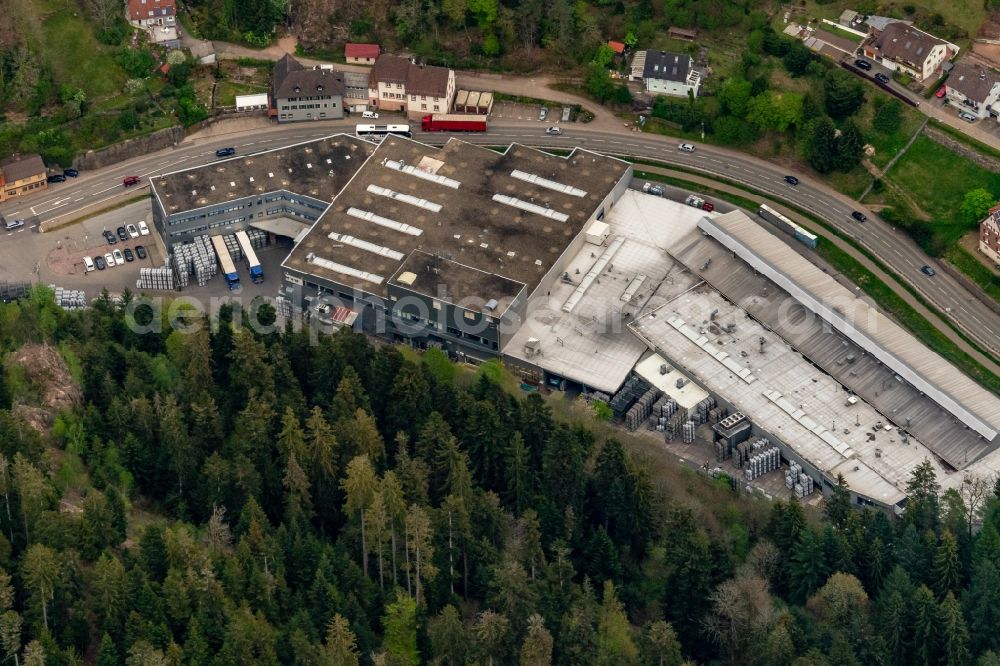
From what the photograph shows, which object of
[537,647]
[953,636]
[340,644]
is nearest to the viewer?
[340,644]

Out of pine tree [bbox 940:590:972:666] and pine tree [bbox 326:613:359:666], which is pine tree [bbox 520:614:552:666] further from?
pine tree [bbox 940:590:972:666]

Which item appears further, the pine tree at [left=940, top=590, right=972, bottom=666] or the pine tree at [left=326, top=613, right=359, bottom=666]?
the pine tree at [left=940, top=590, right=972, bottom=666]

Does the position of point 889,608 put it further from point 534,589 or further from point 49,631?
point 49,631

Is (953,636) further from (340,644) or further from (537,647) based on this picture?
(340,644)

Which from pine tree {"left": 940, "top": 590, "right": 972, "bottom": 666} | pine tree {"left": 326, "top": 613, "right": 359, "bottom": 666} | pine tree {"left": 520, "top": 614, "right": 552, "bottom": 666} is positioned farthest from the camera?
pine tree {"left": 940, "top": 590, "right": 972, "bottom": 666}

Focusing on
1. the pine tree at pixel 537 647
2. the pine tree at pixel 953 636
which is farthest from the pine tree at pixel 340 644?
the pine tree at pixel 953 636

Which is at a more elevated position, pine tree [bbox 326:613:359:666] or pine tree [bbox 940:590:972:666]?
pine tree [bbox 940:590:972:666]

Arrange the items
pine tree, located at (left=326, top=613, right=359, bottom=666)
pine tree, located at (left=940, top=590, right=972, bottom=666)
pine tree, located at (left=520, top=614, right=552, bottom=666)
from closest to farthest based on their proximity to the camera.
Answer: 1. pine tree, located at (left=326, top=613, right=359, bottom=666)
2. pine tree, located at (left=520, top=614, right=552, bottom=666)
3. pine tree, located at (left=940, top=590, right=972, bottom=666)

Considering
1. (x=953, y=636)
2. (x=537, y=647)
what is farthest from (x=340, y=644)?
(x=953, y=636)

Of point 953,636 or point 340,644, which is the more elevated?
point 953,636

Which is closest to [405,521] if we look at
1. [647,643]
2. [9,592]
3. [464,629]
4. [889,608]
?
[464,629]

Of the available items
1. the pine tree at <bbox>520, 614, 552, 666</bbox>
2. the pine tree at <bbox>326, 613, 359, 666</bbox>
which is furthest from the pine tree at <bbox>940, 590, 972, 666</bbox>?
the pine tree at <bbox>326, 613, 359, 666</bbox>
